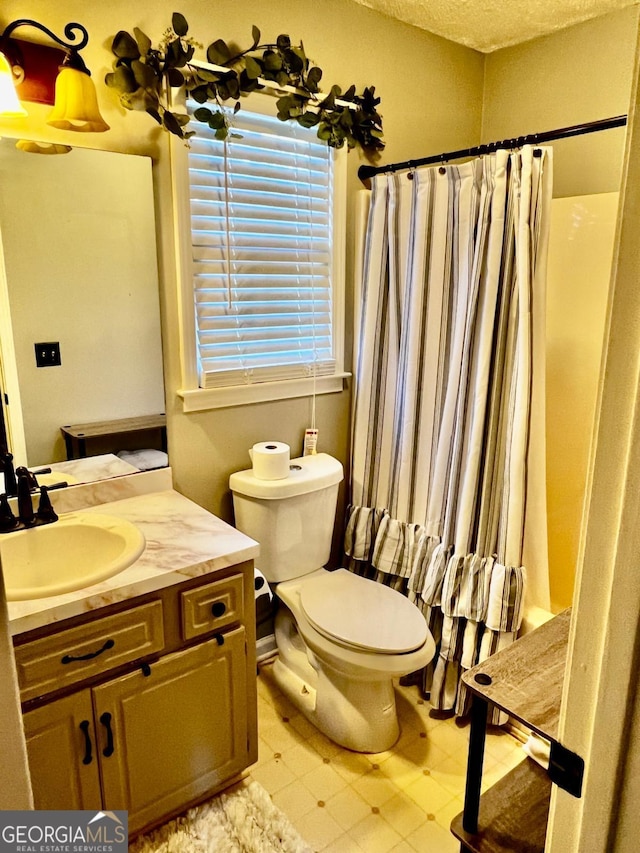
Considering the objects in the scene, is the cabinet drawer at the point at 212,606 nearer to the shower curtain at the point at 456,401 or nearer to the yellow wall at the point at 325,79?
the yellow wall at the point at 325,79

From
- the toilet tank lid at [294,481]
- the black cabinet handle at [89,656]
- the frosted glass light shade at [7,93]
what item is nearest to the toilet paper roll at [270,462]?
the toilet tank lid at [294,481]

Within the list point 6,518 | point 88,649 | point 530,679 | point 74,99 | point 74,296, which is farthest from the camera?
point 74,296

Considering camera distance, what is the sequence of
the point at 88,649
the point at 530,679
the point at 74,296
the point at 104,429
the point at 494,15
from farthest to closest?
the point at 494,15 < the point at 104,429 < the point at 74,296 < the point at 88,649 < the point at 530,679

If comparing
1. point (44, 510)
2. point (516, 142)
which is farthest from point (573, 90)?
point (44, 510)

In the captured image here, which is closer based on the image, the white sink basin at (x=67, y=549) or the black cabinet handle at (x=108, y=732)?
the black cabinet handle at (x=108, y=732)

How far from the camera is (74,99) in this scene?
143cm

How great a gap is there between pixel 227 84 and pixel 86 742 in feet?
6.08

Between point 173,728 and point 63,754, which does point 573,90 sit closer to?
point 173,728

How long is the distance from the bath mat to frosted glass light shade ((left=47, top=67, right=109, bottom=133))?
189 cm

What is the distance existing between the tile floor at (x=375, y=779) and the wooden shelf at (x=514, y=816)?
15.8 inches

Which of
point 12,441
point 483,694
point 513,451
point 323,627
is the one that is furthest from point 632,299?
point 12,441

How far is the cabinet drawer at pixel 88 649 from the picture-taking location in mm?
1249

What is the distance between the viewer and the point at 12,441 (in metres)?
1.62

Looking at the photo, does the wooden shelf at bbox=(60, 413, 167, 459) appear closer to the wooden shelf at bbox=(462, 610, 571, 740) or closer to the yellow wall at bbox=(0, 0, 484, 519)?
the yellow wall at bbox=(0, 0, 484, 519)
